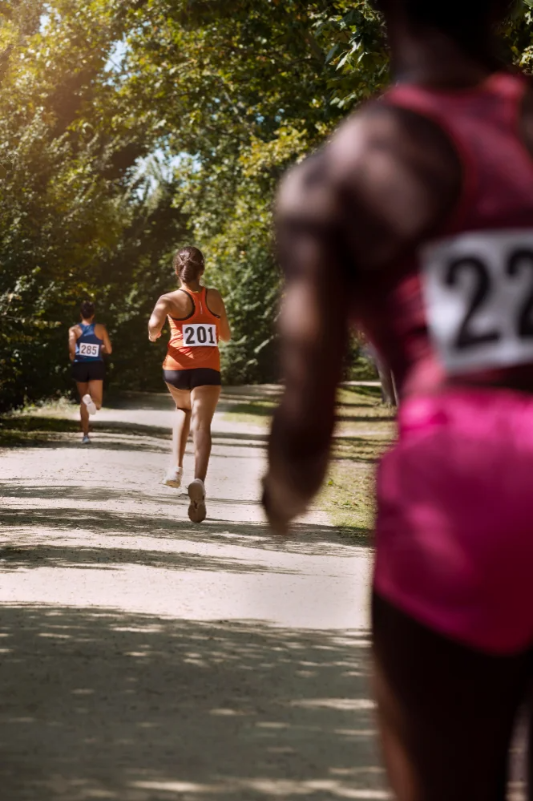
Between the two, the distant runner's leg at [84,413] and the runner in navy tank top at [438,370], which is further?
the distant runner's leg at [84,413]

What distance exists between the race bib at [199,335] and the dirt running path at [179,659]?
1369 millimetres

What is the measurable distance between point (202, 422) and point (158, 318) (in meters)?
0.86

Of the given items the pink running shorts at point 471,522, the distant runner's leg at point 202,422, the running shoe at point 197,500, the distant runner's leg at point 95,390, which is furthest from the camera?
the distant runner's leg at point 95,390

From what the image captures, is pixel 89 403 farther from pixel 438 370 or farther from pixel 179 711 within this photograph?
pixel 438 370

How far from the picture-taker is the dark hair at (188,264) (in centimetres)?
1048

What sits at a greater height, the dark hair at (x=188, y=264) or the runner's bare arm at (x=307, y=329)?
the dark hair at (x=188, y=264)

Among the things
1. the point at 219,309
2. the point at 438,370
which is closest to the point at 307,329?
the point at 438,370

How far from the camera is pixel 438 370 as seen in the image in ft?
6.19

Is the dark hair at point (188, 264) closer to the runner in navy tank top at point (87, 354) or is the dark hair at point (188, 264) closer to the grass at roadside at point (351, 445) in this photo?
the grass at roadside at point (351, 445)

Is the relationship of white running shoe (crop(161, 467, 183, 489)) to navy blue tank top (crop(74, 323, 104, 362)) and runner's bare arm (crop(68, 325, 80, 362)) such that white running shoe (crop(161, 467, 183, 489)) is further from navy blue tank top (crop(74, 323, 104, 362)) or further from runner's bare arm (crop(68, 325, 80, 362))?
navy blue tank top (crop(74, 323, 104, 362))

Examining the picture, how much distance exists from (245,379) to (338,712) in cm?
4397

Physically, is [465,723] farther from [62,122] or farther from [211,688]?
[62,122]

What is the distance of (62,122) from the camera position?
3506cm

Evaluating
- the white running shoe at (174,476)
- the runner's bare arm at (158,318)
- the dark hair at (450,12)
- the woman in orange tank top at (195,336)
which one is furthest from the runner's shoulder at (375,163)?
the white running shoe at (174,476)
